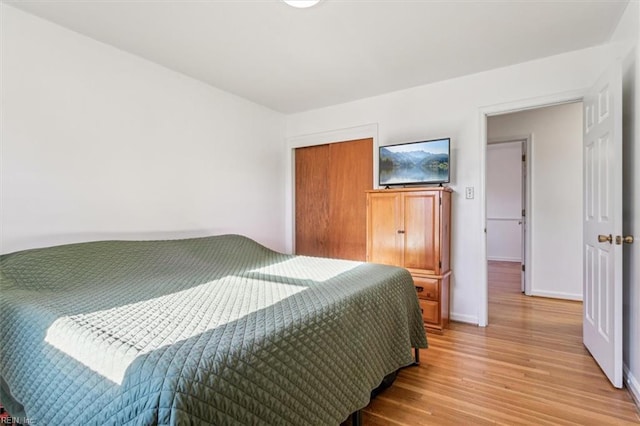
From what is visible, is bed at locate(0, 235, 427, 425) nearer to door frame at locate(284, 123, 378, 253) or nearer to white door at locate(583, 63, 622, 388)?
white door at locate(583, 63, 622, 388)

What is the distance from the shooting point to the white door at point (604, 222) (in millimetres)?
1855

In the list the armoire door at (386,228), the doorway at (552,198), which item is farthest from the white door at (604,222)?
the doorway at (552,198)

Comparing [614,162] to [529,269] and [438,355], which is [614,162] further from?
[529,269]

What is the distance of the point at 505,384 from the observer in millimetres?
1962

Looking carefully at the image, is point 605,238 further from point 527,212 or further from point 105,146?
point 105,146

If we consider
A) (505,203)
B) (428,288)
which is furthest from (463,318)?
(505,203)

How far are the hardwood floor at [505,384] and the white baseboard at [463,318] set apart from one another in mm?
77

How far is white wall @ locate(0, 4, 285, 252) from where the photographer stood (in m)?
1.94

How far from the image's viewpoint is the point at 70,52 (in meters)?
2.17

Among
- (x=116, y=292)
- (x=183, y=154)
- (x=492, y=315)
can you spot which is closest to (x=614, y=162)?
(x=492, y=315)

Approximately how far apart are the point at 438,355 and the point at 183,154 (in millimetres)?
2724

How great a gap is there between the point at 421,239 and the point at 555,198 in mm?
2247

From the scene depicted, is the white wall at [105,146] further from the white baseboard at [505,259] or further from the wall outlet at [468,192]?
the white baseboard at [505,259]

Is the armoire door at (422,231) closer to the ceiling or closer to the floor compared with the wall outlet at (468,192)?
closer to the floor
